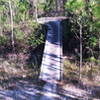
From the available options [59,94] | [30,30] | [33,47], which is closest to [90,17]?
[59,94]

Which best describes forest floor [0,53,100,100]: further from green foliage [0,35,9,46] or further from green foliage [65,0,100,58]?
green foliage [0,35,9,46]

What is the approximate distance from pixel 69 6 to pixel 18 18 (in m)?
7.83

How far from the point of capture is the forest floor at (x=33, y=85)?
286 inches

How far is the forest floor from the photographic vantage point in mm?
7258

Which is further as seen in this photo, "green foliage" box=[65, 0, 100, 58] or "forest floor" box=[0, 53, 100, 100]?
"green foliage" box=[65, 0, 100, 58]

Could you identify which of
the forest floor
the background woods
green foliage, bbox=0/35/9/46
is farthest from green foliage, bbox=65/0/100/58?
green foliage, bbox=0/35/9/46

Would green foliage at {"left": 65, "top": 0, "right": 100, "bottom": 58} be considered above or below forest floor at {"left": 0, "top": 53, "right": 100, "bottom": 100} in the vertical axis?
above

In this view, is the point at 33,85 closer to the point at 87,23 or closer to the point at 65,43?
the point at 87,23

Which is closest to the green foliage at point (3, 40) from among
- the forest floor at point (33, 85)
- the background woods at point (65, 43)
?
the background woods at point (65, 43)

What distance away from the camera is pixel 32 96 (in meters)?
7.15

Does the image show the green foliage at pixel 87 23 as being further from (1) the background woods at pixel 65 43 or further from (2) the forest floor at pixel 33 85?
(2) the forest floor at pixel 33 85

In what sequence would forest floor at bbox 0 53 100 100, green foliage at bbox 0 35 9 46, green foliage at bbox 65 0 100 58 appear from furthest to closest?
1. green foliage at bbox 0 35 9 46
2. green foliage at bbox 65 0 100 58
3. forest floor at bbox 0 53 100 100

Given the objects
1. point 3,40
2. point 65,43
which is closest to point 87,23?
point 65,43

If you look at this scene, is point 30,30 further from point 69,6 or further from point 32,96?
point 32,96
